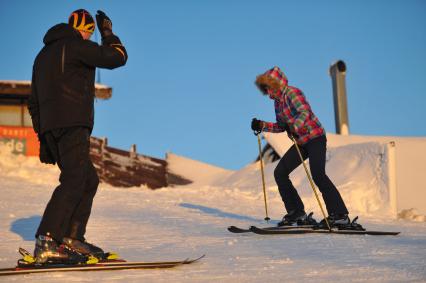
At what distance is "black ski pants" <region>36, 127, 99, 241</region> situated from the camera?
489 cm

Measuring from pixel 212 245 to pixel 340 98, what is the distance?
85.4ft

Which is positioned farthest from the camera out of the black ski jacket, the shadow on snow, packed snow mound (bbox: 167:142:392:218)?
packed snow mound (bbox: 167:142:392:218)

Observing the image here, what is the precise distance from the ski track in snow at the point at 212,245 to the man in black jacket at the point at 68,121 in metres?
0.36

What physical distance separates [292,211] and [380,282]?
4133 millimetres

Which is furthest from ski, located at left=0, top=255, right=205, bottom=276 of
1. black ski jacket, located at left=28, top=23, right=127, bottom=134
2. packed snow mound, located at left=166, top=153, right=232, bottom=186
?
packed snow mound, located at left=166, top=153, right=232, bottom=186

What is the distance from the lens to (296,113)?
795 cm

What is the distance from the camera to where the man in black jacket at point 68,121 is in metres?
4.89

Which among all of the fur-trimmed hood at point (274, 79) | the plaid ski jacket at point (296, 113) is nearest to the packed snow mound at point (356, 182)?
the plaid ski jacket at point (296, 113)

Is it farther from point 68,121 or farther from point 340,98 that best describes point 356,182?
→ point 340,98

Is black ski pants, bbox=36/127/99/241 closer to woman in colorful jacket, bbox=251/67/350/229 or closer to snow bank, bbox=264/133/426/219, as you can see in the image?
woman in colorful jacket, bbox=251/67/350/229

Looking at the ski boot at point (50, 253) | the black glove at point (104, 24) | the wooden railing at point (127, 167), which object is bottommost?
the ski boot at point (50, 253)

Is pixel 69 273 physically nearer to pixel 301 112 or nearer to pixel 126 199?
pixel 301 112

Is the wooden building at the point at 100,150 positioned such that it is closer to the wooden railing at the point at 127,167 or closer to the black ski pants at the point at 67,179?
the wooden railing at the point at 127,167

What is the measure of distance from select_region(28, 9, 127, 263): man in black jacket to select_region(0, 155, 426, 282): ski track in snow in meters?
0.36
